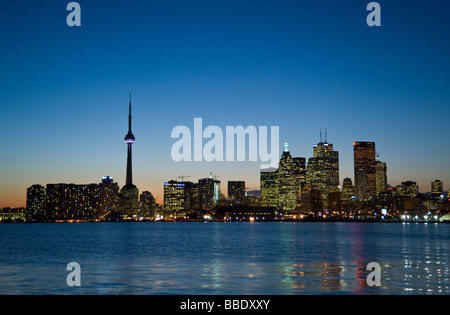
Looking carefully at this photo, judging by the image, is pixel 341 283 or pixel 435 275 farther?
pixel 435 275
